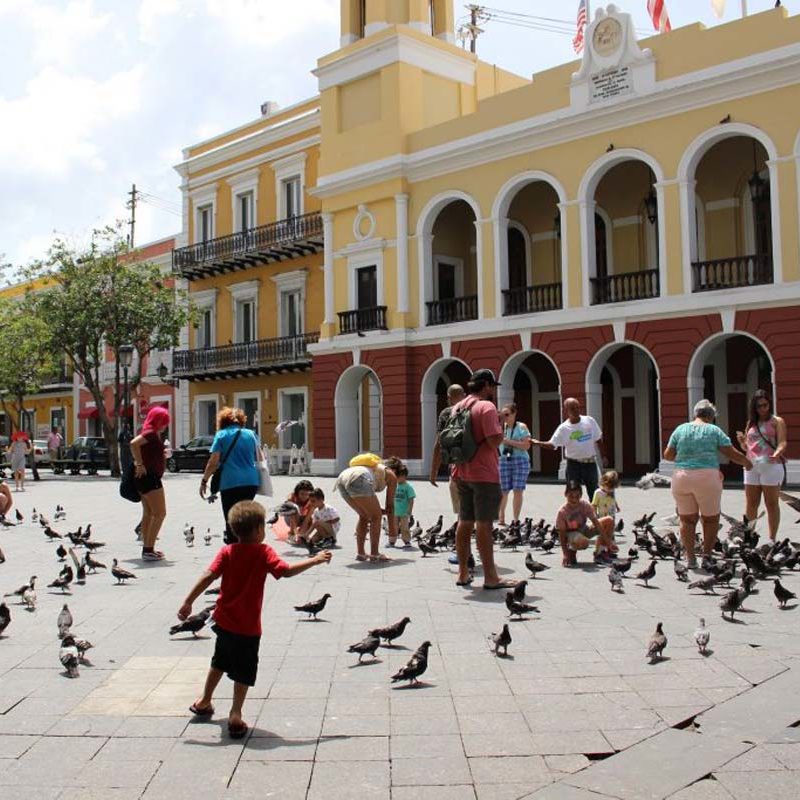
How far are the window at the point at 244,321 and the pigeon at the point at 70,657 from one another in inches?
1157

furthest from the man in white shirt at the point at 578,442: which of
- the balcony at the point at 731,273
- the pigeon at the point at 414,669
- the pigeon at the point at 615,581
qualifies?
the balcony at the point at 731,273

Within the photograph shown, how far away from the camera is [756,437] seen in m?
10.0

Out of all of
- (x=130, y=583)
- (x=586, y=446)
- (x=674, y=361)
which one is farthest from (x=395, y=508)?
(x=674, y=361)

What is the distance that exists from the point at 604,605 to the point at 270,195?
28327 mm

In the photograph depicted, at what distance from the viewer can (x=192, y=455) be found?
32.1 meters

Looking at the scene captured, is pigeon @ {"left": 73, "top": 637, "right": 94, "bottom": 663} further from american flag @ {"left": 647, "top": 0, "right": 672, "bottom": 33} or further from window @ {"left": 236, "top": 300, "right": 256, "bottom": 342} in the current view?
window @ {"left": 236, "top": 300, "right": 256, "bottom": 342}

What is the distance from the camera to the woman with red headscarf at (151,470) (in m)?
9.63

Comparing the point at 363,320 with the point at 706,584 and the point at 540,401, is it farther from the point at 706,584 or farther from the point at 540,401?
the point at 706,584

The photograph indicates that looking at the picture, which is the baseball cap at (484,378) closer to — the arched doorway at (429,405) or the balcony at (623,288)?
the balcony at (623,288)

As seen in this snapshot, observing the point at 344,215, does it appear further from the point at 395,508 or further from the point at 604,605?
the point at 604,605

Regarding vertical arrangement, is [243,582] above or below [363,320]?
below

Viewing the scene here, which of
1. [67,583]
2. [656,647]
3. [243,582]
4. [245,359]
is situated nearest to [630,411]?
[245,359]

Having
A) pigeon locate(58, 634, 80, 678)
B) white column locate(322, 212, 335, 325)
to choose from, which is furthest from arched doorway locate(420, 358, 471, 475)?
pigeon locate(58, 634, 80, 678)

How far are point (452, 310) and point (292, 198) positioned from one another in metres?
9.60
